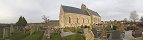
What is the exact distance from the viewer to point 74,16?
298 feet

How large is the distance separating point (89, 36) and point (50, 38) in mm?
30912

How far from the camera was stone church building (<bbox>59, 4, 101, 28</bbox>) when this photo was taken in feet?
283

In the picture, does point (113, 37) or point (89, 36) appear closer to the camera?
point (113, 37)

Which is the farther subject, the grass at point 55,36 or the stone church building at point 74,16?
the stone church building at point 74,16

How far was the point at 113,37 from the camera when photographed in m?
14.2

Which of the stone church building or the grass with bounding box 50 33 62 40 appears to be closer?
the grass with bounding box 50 33 62 40

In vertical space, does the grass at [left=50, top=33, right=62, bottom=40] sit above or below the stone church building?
below

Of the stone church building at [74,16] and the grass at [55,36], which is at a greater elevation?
the stone church building at [74,16]

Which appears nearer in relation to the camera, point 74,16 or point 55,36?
point 55,36

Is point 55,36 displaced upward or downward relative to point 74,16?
downward

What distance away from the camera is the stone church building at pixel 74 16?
86.1 m

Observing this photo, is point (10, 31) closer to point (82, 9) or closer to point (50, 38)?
point (50, 38)

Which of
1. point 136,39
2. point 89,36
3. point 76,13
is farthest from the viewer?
point 76,13

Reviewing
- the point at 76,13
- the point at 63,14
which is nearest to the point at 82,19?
the point at 76,13
